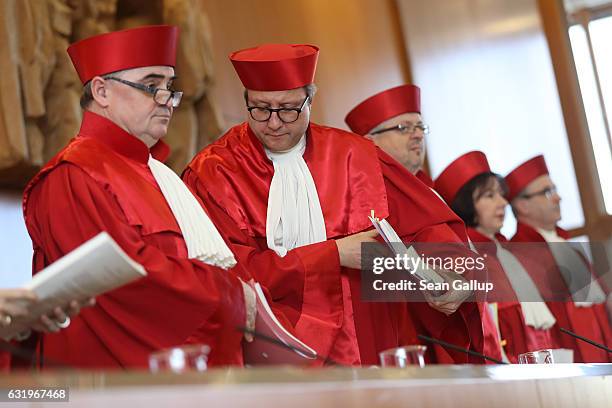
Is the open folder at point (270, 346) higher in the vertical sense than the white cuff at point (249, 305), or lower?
lower

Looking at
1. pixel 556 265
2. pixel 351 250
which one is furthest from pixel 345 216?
pixel 556 265

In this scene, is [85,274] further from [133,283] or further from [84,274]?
[133,283]

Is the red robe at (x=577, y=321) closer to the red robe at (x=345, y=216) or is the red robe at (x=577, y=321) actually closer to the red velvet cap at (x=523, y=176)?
the red velvet cap at (x=523, y=176)

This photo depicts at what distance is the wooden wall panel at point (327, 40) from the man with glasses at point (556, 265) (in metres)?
1.84

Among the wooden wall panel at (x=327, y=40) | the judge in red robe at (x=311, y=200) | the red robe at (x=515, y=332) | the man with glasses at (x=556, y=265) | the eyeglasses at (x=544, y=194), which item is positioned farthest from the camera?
the wooden wall panel at (x=327, y=40)

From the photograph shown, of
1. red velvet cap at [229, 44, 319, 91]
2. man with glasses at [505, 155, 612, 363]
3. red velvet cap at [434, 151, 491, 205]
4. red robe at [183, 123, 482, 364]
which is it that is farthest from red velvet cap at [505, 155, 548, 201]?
red velvet cap at [229, 44, 319, 91]

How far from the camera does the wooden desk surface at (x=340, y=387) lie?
1.83 meters

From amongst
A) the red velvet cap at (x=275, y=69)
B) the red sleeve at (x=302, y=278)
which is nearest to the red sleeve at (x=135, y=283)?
the red sleeve at (x=302, y=278)

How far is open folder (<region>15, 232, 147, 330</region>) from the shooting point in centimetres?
229

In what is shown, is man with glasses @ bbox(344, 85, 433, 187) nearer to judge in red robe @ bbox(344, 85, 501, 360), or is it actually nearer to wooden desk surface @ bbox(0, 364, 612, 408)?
judge in red robe @ bbox(344, 85, 501, 360)

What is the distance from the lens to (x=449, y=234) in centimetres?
415

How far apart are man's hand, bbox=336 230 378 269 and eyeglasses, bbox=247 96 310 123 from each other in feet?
1.77

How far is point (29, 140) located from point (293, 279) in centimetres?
187

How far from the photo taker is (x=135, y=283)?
2.91m
